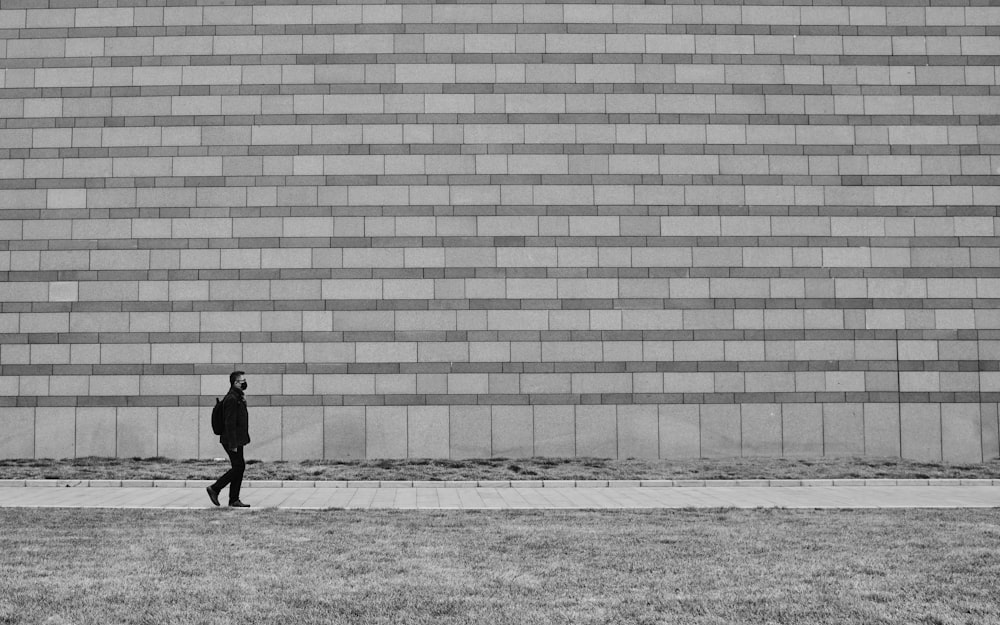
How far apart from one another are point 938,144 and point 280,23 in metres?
14.1

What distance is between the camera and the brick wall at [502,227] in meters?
21.0

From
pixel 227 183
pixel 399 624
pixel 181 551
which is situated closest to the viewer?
pixel 399 624

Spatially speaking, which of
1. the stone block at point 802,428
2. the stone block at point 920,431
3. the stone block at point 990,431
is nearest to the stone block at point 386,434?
the stone block at point 802,428

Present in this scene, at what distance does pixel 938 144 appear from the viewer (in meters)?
21.7

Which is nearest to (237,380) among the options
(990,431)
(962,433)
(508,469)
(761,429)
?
(508,469)

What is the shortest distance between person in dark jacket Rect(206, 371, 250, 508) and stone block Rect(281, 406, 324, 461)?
663cm

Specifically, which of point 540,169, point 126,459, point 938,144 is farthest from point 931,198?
point 126,459

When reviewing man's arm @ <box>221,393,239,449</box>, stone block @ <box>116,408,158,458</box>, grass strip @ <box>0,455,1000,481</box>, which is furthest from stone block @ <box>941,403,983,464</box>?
stone block @ <box>116,408,158,458</box>

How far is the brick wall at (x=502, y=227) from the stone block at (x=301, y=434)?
0.06 meters

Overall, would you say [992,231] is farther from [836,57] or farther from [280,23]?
[280,23]

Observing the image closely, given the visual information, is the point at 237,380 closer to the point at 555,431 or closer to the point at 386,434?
the point at 386,434

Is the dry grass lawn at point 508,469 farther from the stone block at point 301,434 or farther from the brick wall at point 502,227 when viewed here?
the brick wall at point 502,227

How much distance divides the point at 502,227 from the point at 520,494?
7.14 m

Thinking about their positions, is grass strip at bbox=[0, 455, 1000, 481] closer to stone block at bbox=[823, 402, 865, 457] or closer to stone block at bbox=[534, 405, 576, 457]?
stone block at bbox=[534, 405, 576, 457]
